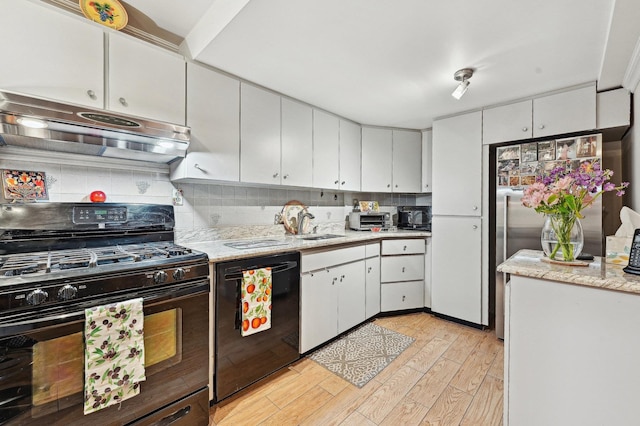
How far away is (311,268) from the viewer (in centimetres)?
216

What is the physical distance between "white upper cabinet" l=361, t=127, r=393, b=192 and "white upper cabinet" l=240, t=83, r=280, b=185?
1.28 metres

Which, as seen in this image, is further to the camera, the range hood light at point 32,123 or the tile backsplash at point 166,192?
the tile backsplash at point 166,192

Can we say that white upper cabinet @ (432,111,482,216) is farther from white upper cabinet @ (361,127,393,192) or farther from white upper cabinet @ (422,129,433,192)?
white upper cabinet @ (361,127,393,192)

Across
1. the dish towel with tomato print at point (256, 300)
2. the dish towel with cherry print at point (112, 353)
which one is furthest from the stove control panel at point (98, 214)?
the dish towel with tomato print at point (256, 300)

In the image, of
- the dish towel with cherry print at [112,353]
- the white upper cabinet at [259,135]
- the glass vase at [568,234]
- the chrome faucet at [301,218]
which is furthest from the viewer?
the chrome faucet at [301,218]

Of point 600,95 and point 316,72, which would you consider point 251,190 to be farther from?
point 600,95

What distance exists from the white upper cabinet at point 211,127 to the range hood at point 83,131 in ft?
0.41

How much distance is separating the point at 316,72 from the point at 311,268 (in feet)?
4.99

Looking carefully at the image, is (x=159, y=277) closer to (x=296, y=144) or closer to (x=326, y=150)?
(x=296, y=144)

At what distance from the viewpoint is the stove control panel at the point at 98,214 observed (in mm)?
1597

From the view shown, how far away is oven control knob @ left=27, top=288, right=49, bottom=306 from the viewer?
1030mm

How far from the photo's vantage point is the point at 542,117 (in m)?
2.34

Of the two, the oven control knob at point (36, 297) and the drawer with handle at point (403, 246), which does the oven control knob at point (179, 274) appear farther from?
the drawer with handle at point (403, 246)

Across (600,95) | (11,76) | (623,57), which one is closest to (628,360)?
(623,57)
